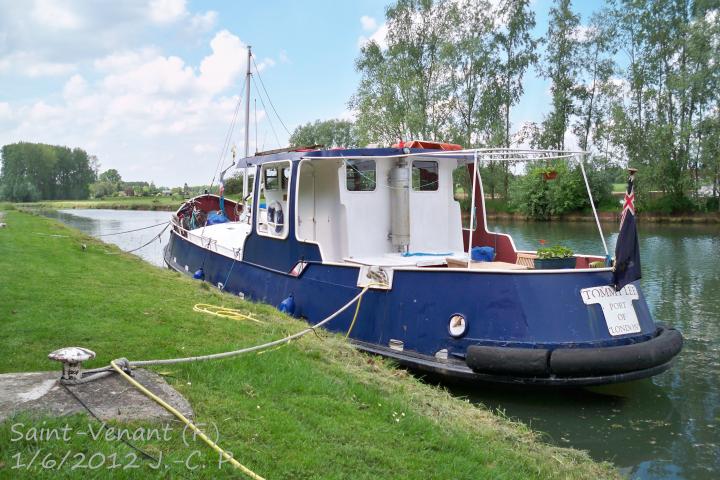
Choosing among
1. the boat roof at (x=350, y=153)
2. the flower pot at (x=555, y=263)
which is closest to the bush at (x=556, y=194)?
the boat roof at (x=350, y=153)

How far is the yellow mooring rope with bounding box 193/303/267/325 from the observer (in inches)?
338

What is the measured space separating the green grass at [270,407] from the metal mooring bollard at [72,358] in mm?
552

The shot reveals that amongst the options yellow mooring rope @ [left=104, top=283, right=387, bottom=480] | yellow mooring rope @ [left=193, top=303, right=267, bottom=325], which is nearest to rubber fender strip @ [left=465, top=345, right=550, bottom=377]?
yellow mooring rope @ [left=104, top=283, right=387, bottom=480]

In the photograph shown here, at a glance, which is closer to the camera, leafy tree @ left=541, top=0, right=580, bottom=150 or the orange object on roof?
the orange object on roof

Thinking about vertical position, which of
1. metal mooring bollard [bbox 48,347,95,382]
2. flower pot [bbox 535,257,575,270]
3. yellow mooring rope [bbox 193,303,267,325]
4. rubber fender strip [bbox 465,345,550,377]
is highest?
flower pot [bbox 535,257,575,270]

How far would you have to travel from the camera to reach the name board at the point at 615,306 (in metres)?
8.01

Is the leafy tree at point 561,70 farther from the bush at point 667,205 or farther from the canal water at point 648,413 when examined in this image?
the canal water at point 648,413

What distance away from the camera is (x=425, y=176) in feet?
37.9

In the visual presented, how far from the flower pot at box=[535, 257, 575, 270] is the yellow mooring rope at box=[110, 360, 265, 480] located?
5.65 m

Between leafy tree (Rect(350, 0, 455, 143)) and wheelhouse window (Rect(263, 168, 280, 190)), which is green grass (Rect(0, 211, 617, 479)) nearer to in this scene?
wheelhouse window (Rect(263, 168, 280, 190))

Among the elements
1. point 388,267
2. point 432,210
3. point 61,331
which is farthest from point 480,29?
point 61,331

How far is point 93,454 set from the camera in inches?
148

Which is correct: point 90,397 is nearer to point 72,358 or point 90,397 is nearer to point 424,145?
point 72,358

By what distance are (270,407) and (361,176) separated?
684cm
